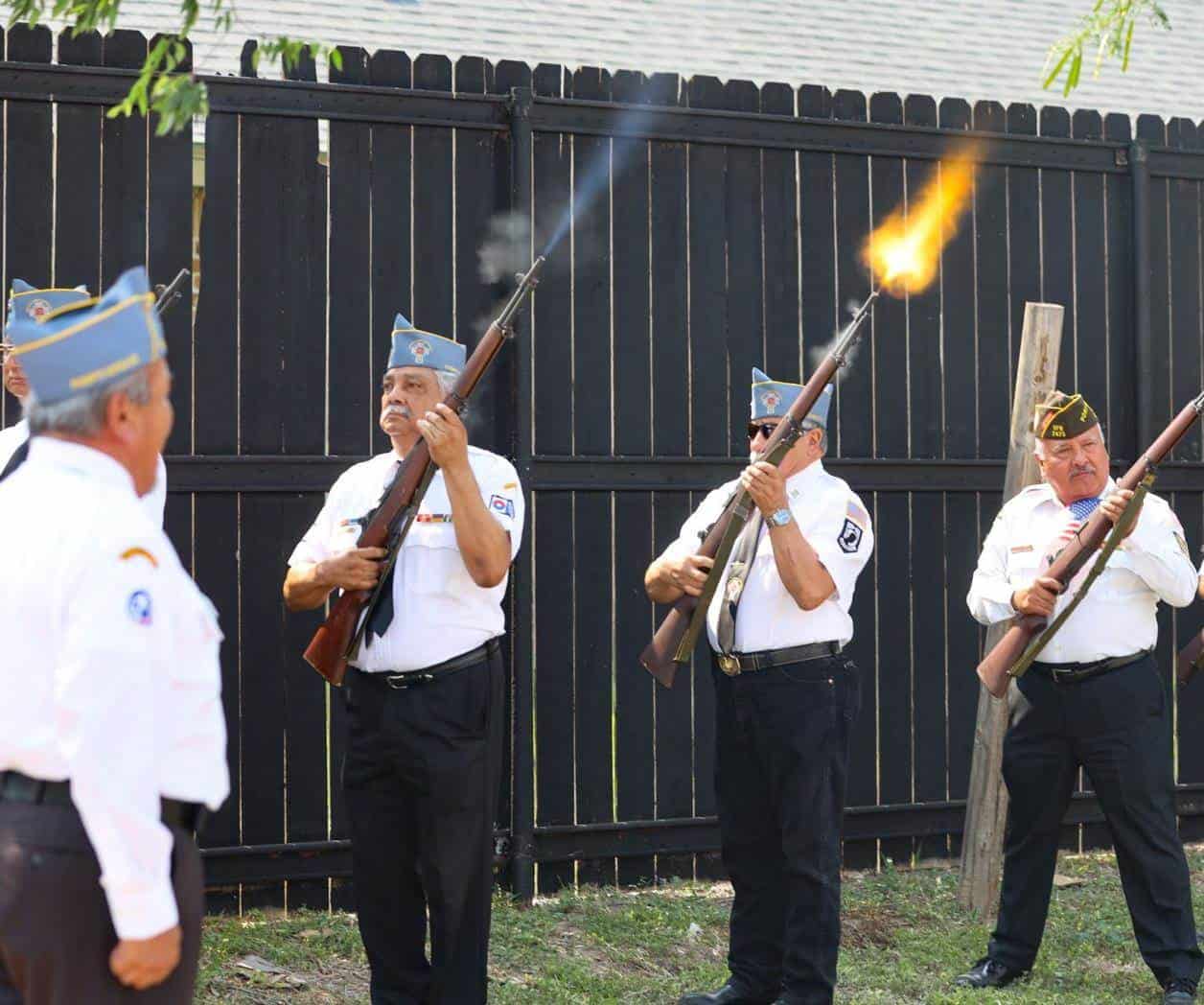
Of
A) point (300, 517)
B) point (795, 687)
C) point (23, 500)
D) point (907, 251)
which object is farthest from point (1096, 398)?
point (23, 500)

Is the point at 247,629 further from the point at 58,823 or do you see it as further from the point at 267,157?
the point at 58,823

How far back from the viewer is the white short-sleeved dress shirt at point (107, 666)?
292cm

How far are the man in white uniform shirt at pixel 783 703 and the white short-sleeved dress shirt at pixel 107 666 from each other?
2.81 m

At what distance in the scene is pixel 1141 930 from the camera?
608cm

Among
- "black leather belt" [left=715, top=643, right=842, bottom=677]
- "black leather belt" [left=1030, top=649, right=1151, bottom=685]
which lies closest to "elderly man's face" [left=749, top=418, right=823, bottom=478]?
"black leather belt" [left=715, top=643, right=842, bottom=677]

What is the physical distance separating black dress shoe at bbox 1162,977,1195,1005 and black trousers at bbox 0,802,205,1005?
164 inches

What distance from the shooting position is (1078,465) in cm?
634

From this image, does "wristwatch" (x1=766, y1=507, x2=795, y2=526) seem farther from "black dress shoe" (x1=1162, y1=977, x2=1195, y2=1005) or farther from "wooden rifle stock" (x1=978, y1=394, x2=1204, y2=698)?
"black dress shoe" (x1=1162, y1=977, x2=1195, y2=1005)

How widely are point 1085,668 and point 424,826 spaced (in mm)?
2544

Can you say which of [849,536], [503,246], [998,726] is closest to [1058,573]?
[849,536]

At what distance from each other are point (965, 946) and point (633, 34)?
894 cm

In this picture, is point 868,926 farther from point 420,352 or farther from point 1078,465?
point 420,352

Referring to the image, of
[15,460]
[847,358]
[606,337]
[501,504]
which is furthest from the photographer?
[847,358]

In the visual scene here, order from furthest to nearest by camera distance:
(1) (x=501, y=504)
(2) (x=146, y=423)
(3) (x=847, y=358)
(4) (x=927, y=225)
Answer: (4) (x=927, y=225) → (3) (x=847, y=358) → (1) (x=501, y=504) → (2) (x=146, y=423)
